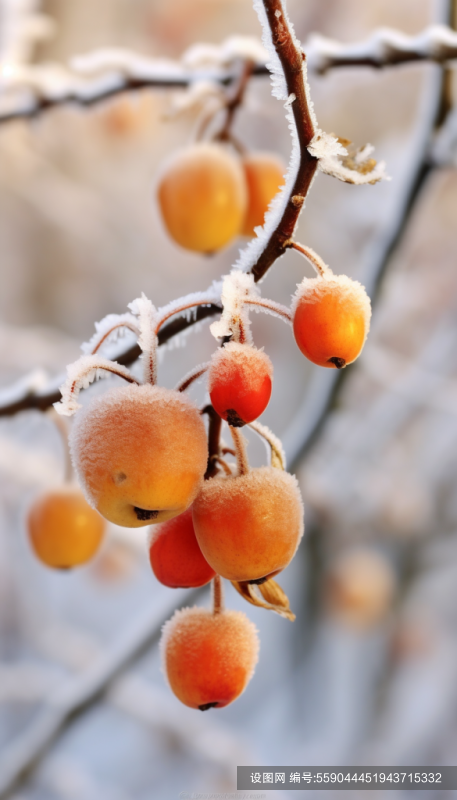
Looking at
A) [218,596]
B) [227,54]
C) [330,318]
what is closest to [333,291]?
[330,318]

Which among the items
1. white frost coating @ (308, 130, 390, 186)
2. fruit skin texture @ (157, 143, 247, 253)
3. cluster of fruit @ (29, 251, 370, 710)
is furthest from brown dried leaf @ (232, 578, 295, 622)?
fruit skin texture @ (157, 143, 247, 253)

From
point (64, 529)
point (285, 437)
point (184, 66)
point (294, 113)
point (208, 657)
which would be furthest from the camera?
point (285, 437)

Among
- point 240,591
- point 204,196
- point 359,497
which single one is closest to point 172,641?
point 240,591

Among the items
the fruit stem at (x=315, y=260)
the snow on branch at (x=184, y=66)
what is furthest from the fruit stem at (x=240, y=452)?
the snow on branch at (x=184, y=66)

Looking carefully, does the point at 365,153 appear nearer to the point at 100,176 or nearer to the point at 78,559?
the point at 78,559

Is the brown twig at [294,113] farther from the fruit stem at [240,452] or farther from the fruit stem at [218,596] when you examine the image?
the fruit stem at [218,596]

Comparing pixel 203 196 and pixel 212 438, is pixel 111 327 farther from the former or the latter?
pixel 203 196
